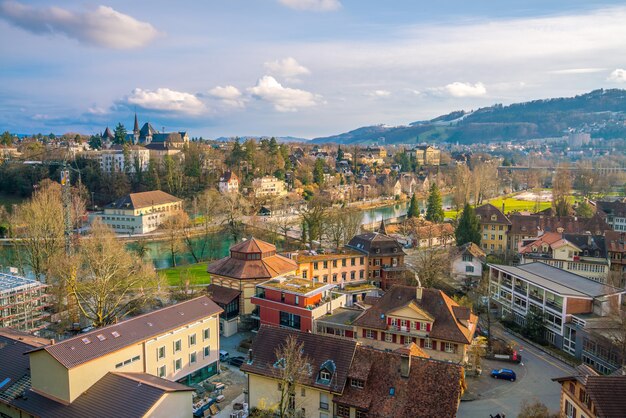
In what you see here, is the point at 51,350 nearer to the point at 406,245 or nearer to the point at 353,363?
the point at 353,363

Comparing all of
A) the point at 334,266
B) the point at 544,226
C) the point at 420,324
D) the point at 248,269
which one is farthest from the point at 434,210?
the point at 420,324

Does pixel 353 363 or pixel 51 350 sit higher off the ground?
pixel 51 350

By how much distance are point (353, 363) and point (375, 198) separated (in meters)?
64.2

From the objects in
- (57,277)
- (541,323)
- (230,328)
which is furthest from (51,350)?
(541,323)

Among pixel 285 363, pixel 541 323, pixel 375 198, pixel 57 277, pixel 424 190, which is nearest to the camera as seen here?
pixel 285 363

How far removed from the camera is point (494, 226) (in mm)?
43625

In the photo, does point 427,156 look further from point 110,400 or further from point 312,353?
point 110,400

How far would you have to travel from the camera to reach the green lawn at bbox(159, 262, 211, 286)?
105 ft

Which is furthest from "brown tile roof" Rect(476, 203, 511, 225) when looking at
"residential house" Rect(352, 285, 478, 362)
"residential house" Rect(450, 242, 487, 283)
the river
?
"residential house" Rect(352, 285, 478, 362)

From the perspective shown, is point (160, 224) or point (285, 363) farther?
point (160, 224)

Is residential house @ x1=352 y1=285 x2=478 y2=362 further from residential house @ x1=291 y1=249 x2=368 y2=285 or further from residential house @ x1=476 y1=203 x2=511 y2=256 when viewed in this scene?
residential house @ x1=476 y1=203 x2=511 y2=256

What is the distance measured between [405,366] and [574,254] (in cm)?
2269

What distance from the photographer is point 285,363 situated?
50.8 ft

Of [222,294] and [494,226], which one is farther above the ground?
[494,226]
